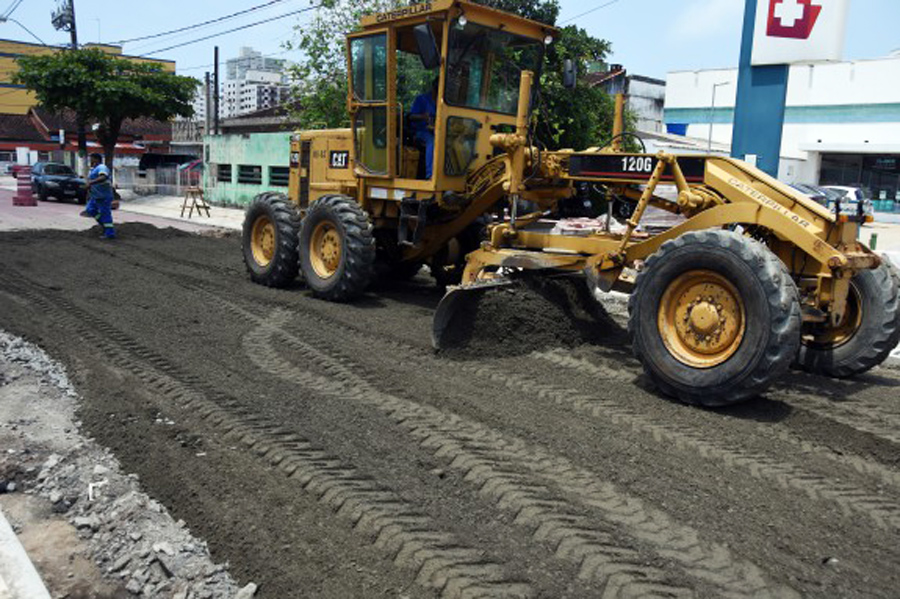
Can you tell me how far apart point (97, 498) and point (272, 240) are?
6300mm

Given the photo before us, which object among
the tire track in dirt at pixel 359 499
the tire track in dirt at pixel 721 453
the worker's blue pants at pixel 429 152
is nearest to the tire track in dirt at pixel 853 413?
the tire track in dirt at pixel 721 453

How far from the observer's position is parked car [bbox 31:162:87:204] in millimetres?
27547

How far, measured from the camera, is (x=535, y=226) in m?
7.55

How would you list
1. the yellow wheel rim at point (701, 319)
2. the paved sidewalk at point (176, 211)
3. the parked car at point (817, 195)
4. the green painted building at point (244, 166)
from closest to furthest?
the yellow wheel rim at point (701, 319), the parked car at point (817, 195), the paved sidewalk at point (176, 211), the green painted building at point (244, 166)

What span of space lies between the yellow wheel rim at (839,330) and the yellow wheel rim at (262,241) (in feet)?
21.7

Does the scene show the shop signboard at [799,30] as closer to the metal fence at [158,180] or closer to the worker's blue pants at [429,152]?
the worker's blue pants at [429,152]

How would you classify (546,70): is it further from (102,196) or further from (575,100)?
(102,196)

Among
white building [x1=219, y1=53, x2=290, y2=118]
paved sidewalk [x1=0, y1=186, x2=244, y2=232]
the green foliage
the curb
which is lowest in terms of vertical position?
the curb

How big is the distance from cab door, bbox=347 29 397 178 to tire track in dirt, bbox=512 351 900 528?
11.7 ft

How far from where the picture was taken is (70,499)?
3.97m

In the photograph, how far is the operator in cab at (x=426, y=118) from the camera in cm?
832

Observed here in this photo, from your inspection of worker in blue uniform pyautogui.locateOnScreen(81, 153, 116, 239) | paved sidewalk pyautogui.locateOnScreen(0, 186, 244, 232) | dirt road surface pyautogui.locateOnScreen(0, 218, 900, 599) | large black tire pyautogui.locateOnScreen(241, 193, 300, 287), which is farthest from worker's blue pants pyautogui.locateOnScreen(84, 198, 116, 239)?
dirt road surface pyautogui.locateOnScreen(0, 218, 900, 599)

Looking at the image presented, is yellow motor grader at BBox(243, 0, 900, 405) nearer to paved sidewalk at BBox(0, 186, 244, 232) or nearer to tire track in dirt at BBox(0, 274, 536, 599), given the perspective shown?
tire track in dirt at BBox(0, 274, 536, 599)

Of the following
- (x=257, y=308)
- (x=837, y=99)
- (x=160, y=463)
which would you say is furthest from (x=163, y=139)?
(x=160, y=463)
